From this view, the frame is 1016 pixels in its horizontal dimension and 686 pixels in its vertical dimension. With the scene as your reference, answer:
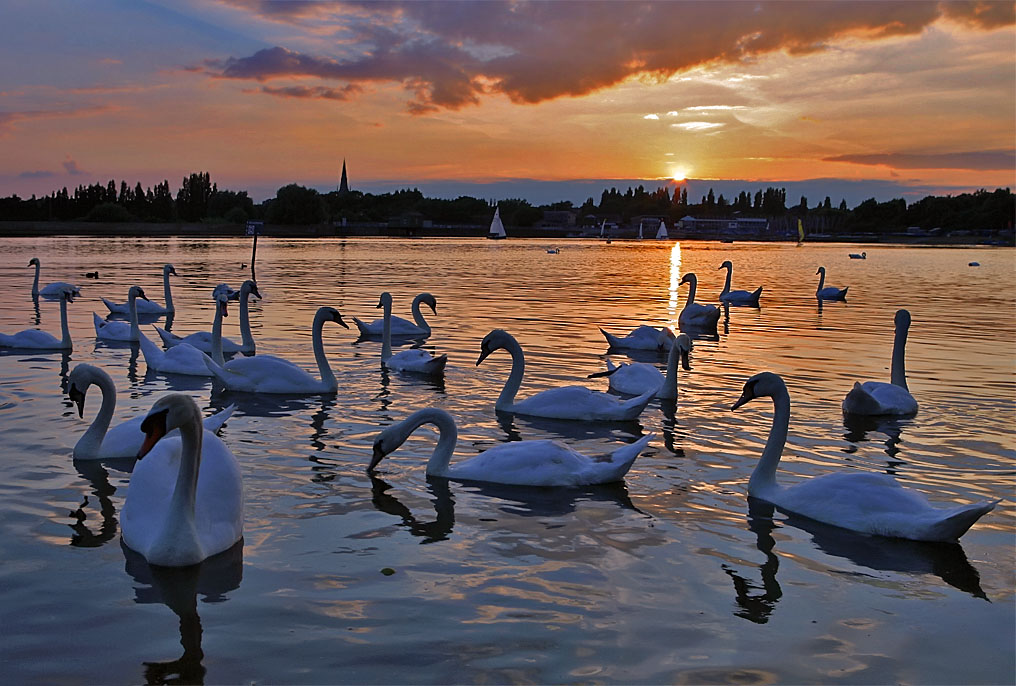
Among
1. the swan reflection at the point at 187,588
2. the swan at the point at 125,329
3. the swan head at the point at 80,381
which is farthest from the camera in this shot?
the swan at the point at 125,329

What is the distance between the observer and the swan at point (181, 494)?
596 cm

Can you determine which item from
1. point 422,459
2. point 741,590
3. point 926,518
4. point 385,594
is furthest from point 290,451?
point 926,518

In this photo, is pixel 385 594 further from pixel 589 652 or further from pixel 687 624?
pixel 687 624

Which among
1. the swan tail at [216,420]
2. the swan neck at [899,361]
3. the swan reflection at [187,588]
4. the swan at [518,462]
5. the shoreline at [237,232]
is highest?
the shoreline at [237,232]

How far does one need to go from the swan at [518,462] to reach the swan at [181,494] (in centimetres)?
190

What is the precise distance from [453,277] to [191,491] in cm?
3283

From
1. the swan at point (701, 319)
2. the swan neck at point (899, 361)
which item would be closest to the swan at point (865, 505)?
the swan neck at point (899, 361)

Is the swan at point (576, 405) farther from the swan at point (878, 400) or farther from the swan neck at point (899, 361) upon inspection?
the swan neck at point (899, 361)

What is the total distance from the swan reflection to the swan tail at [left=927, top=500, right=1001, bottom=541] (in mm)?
4979

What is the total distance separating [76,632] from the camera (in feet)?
17.3

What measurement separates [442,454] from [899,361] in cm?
719

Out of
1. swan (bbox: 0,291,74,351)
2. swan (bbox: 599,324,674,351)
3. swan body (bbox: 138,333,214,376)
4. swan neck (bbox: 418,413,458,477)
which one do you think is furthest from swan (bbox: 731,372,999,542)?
swan (bbox: 0,291,74,351)

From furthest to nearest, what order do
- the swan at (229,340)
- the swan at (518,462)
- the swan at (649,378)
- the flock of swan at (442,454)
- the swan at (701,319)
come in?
the swan at (701,319), the swan at (229,340), the swan at (649,378), the swan at (518,462), the flock of swan at (442,454)

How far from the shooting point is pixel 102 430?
8625 millimetres
